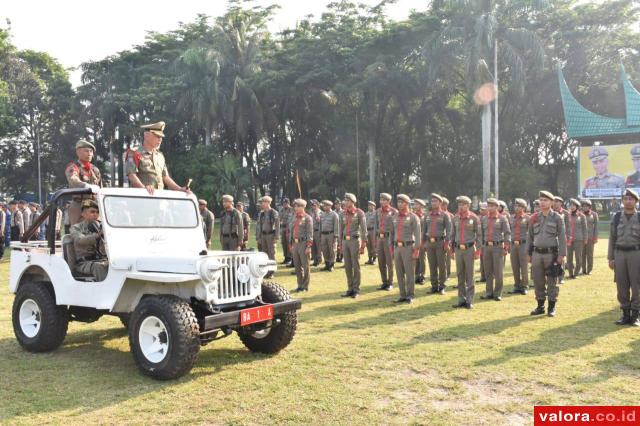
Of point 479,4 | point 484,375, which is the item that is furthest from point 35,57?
point 484,375

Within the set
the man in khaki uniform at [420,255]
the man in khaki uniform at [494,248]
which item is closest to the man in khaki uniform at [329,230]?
the man in khaki uniform at [420,255]

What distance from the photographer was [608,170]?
3173 centimetres

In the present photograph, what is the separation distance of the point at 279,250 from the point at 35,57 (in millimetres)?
37862

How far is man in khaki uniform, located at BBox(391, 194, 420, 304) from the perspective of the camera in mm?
9758

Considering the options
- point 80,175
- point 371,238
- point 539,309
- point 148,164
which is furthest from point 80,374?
point 371,238

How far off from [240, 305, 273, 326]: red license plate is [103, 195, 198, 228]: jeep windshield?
1567 mm

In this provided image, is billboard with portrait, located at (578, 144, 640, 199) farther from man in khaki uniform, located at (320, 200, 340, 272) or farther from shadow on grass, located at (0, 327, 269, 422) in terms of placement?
shadow on grass, located at (0, 327, 269, 422)

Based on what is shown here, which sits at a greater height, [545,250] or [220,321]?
[545,250]

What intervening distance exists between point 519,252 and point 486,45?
858 inches

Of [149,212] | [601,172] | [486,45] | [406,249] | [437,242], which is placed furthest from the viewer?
[601,172]

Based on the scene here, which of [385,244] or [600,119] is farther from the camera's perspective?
[600,119]

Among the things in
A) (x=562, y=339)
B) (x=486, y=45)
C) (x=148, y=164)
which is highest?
(x=486, y=45)

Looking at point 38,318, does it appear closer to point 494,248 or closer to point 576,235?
point 494,248

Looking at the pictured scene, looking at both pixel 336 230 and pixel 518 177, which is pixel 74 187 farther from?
pixel 518 177
